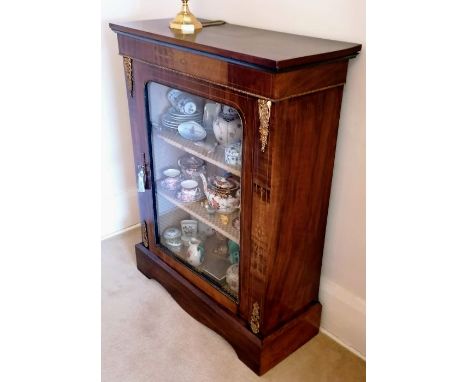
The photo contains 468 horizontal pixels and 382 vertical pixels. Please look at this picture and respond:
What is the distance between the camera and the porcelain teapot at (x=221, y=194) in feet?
4.65

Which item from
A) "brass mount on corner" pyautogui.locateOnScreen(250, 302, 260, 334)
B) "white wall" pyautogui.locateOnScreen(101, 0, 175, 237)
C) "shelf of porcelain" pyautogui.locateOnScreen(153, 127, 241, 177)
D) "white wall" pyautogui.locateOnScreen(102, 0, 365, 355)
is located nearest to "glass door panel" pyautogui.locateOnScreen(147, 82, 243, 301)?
"shelf of porcelain" pyautogui.locateOnScreen(153, 127, 241, 177)

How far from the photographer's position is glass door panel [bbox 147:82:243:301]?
4.51 feet

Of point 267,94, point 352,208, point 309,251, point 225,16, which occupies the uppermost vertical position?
point 225,16

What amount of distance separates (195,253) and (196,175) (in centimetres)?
31

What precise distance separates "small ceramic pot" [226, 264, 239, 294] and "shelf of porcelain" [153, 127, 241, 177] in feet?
1.16

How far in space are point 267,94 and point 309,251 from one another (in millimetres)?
591

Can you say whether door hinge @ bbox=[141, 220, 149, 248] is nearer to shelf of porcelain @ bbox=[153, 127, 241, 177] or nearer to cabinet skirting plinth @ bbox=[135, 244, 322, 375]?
cabinet skirting plinth @ bbox=[135, 244, 322, 375]

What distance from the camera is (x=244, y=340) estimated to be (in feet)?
4.70

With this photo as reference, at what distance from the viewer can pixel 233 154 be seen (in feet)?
4.33

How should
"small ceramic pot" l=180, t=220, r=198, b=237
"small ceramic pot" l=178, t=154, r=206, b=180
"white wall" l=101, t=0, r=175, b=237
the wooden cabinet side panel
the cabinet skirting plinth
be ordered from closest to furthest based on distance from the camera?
the wooden cabinet side panel → the cabinet skirting plinth → "small ceramic pot" l=178, t=154, r=206, b=180 → "small ceramic pot" l=180, t=220, r=198, b=237 → "white wall" l=101, t=0, r=175, b=237

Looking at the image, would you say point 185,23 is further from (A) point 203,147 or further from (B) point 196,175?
(B) point 196,175

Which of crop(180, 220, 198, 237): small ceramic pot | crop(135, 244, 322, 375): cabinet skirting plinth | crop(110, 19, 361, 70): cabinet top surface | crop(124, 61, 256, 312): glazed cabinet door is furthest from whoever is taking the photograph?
crop(180, 220, 198, 237): small ceramic pot
